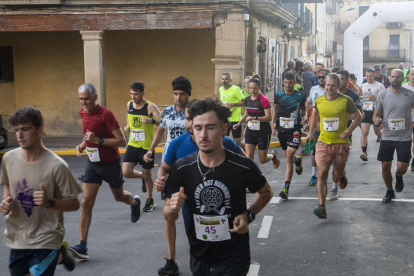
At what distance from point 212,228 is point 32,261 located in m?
1.36

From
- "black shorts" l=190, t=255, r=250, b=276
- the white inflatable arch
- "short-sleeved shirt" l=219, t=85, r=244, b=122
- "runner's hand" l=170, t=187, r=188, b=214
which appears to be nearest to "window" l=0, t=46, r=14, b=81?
"short-sleeved shirt" l=219, t=85, r=244, b=122

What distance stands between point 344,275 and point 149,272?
1.90 m

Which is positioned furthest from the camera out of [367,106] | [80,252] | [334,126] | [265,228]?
[367,106]

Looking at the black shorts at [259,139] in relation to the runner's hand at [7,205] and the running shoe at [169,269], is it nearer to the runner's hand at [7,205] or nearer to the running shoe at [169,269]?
the running shoe at [169,269]

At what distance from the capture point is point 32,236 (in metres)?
3.94

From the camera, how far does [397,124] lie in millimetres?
8148

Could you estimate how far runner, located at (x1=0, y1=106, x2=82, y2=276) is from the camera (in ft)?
12.8

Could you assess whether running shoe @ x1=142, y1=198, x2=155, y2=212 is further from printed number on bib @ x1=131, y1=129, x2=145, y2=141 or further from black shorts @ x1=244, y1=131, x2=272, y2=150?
black shorts @ x1=244, y1=131, x2=272, y2=150

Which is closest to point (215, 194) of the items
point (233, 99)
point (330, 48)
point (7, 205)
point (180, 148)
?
point (180, 148)

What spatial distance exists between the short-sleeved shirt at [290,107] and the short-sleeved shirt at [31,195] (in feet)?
18.8

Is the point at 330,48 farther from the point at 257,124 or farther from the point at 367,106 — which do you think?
the point at 257,124

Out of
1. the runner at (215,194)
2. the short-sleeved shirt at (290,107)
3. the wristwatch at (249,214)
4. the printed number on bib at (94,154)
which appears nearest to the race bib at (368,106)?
the short-sleeved shirt at (290,107)

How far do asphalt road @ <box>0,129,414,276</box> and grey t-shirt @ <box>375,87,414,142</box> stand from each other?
3.28 ft

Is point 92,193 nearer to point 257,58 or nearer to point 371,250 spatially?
point 371,250
